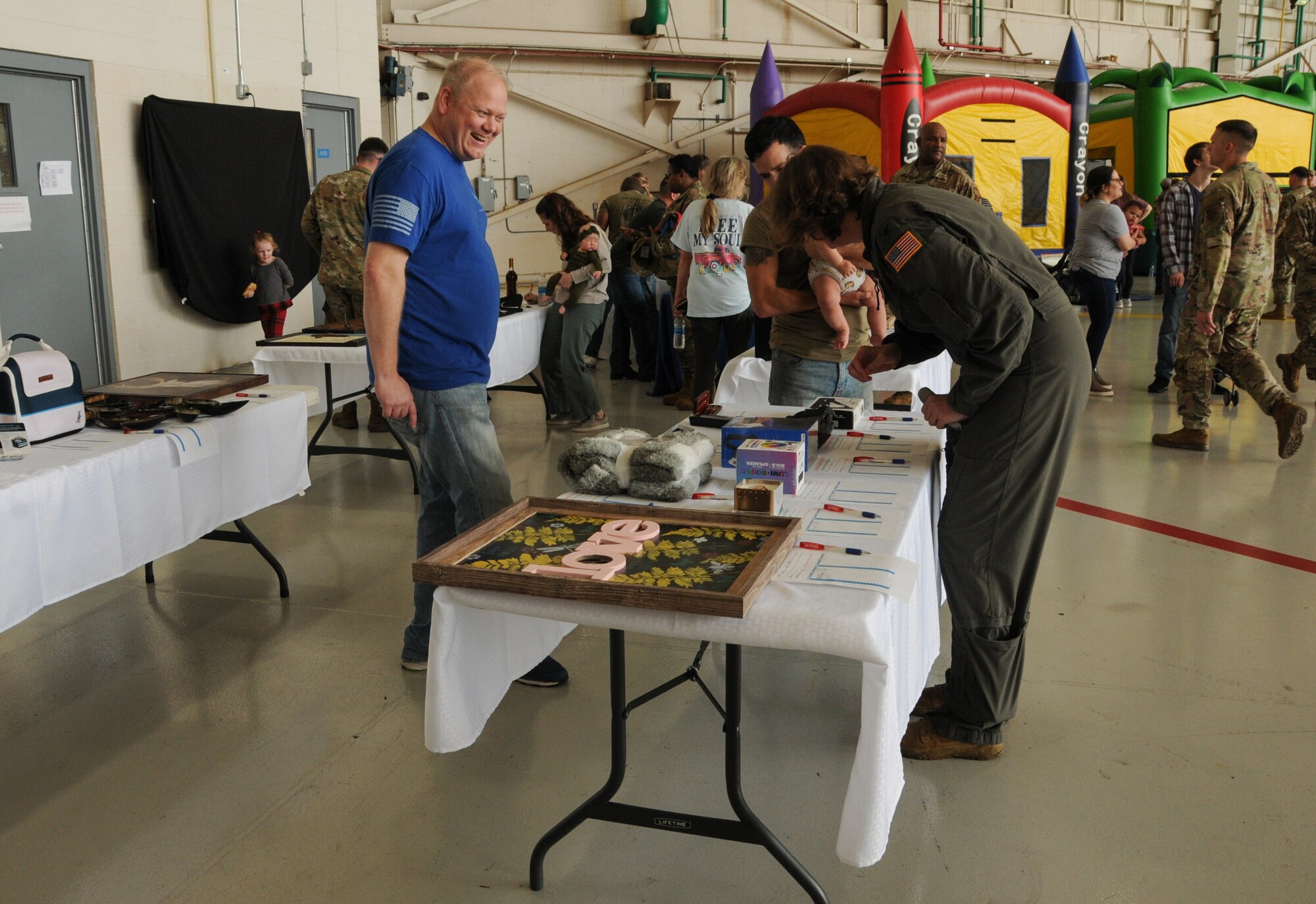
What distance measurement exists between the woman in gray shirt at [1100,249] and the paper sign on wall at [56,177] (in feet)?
19.5

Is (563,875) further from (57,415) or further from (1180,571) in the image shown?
(1180,571)

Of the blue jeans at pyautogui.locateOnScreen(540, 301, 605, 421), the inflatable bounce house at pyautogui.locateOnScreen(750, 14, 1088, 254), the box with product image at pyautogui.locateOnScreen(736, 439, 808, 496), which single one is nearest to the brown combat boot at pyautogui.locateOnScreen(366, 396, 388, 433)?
the blue jeans at pyautogui.locateOnScreen(540, 301, 605, 421)

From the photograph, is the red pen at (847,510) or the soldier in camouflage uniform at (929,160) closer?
the red pen at (847,510)

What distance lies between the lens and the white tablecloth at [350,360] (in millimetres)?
4453

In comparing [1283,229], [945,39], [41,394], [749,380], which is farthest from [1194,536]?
[945,39]

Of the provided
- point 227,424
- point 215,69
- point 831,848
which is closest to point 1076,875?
point 831,848

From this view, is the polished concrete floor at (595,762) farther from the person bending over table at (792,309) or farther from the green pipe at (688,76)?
the green pipe at (688,76)

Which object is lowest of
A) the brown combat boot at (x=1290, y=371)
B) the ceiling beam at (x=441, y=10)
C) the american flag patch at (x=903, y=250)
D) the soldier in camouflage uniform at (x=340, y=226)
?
the brown combat boot at (x=1290, y=371)

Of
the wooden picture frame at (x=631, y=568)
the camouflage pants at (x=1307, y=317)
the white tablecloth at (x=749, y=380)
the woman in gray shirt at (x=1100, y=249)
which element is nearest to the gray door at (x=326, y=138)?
the white tablecloth at (x=749, y=380)

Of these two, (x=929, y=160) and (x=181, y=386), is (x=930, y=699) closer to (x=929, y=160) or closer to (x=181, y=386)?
(x=181, y=386)

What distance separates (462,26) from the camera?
38.2ft

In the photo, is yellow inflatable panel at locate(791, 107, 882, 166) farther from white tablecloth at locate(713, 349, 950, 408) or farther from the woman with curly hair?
white tablecloth at locate(713, 349, 950, 408)

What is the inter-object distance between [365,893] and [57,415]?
1420 mm

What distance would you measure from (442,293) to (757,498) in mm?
919
